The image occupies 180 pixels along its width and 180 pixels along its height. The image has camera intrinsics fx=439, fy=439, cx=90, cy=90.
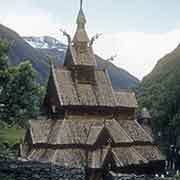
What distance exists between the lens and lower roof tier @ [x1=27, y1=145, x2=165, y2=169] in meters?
34.3

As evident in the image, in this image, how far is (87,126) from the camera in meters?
38.1

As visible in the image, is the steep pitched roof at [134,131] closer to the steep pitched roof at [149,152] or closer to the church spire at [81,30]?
the steep pitched roof at [149,152]

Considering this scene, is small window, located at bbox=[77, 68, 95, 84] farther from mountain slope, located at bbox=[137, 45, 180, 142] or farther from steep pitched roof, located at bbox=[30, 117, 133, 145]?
mountain slope, located at bbox=[137, 45, 180, 142]

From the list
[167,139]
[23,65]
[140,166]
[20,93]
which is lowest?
[167,139]

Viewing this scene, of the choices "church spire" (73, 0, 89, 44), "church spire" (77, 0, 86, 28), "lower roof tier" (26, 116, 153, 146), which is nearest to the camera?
"lower roof tier" (26, 116, 153, 146)

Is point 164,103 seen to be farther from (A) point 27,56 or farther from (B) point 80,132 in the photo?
(A) point 27,56

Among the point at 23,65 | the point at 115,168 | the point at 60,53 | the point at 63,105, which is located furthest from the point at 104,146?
the point at 60,53

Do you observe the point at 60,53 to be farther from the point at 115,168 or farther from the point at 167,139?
the point at 115,168

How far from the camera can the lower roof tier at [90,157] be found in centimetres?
3428

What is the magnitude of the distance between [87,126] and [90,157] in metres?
3.64

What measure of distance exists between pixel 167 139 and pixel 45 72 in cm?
8956

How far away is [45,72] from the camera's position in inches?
6147

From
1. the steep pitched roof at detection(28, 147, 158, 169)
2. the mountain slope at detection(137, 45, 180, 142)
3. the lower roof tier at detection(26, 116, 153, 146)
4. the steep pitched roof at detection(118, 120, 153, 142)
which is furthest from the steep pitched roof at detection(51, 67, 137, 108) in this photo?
the mountain slope at detection(137, 45, 180, 142)

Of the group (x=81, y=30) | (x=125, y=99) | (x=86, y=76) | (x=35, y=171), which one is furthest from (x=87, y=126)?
(x=35, y=171)
